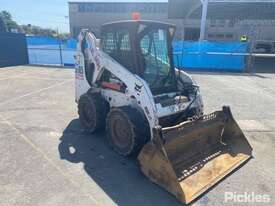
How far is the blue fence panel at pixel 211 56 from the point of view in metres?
17.5

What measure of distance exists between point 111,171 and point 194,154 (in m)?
1.48

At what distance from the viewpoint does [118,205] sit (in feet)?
12.0

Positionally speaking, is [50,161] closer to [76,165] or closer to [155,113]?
[76,165]

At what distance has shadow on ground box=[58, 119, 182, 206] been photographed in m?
3.82

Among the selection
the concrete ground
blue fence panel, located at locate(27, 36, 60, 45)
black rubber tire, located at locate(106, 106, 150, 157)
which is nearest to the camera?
the concrete ground

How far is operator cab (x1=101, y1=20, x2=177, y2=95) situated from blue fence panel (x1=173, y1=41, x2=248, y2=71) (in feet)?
40.5

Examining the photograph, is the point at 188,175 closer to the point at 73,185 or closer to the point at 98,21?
the point at 73,185

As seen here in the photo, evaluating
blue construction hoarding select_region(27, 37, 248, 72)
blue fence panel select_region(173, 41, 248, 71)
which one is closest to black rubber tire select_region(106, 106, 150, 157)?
blue construction hoarding select_region(27, 37, 248, 72)

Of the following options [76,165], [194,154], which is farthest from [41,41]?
[194,154]

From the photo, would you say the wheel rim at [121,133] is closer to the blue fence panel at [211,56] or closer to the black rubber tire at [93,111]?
the black rubber tire at [93,111]

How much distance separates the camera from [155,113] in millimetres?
4543

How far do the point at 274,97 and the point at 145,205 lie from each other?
867 centimetres

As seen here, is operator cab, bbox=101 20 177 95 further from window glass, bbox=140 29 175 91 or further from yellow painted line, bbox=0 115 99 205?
yellow painted line, bbox=0 115 99 205

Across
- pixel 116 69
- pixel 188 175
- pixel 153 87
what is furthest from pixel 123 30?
pixel 188 175
